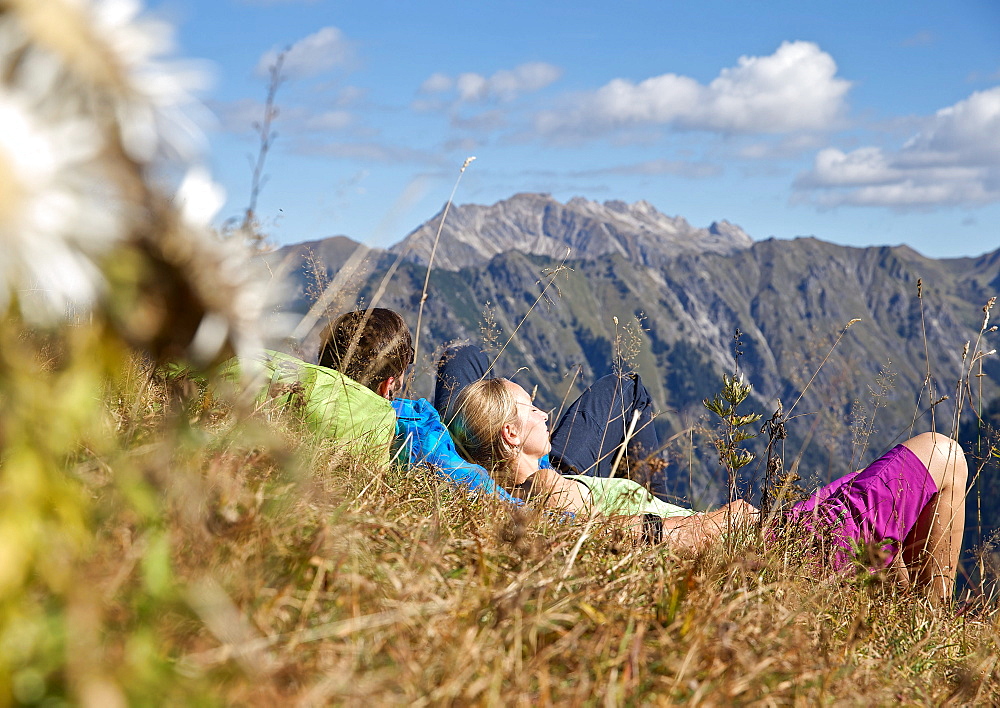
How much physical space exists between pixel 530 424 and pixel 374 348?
118cm

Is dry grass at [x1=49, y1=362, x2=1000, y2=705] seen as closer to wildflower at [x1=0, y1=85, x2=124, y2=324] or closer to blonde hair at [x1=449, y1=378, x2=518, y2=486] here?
wildflower at [x1=0, y1=85, x2=124, y2=324]

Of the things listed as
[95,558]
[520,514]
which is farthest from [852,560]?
[95,558]

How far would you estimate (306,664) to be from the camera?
5.26ft

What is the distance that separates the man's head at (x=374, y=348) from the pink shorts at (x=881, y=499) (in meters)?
2.56

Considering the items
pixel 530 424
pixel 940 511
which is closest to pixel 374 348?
pixel 530 424

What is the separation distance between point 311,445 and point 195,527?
1.43 metres

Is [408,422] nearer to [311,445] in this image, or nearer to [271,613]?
[311,445]

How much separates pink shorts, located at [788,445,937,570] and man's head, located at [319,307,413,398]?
2.56 metres

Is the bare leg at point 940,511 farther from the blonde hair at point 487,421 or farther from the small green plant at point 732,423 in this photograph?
the blonde hair at point 487,421

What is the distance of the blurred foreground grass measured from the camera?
3.55ft

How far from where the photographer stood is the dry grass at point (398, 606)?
143 cm

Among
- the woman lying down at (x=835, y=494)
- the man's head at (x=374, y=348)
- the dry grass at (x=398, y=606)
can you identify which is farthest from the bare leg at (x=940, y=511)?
the man's head at (x=374, y=348)

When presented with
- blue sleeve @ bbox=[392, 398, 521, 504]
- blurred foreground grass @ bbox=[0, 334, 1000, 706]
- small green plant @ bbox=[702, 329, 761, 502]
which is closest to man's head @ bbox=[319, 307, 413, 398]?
blue sleeve @ bbox=[392, 398, 521, 504]

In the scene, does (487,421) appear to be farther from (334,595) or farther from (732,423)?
(334,595)
